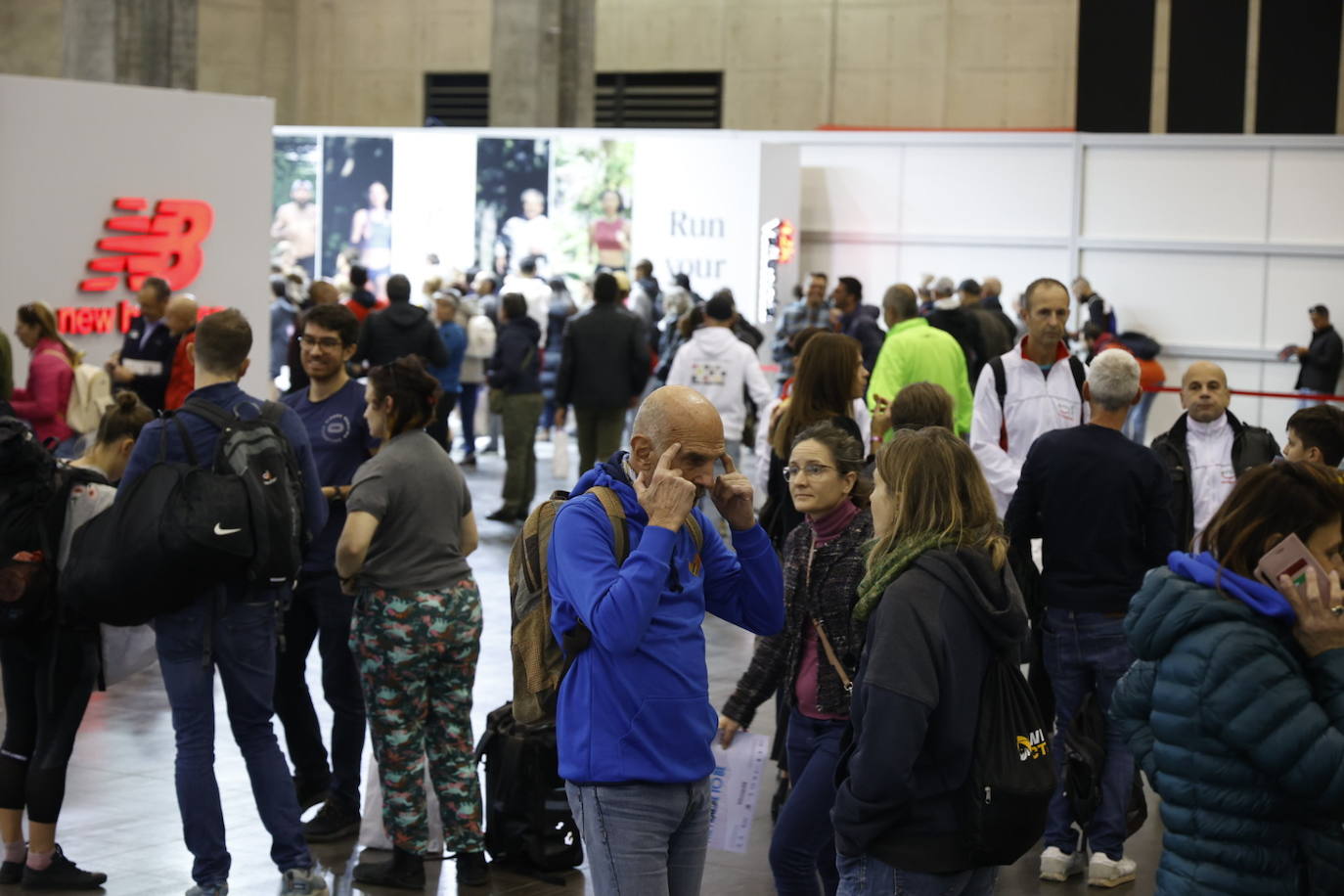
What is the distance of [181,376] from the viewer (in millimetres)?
9102

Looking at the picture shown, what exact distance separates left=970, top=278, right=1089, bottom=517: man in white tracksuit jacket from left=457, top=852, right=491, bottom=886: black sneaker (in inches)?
103

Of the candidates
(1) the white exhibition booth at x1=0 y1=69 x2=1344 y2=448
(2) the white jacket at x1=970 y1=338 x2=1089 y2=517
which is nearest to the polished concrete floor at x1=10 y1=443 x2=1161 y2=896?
(2) the white jacket at x1=970 y1=338 x2=1089 y2=517

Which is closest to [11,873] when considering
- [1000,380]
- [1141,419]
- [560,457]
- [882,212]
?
[1000,380]

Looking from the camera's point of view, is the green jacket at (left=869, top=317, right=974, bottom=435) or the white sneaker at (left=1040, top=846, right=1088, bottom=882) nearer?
the white sneaker at (left=1040, top=846, right=1088, bottom=882)

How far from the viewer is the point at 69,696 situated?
5199mm

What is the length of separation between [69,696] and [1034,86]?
68.7ft

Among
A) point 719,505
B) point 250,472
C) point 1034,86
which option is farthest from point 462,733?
point 1034,86

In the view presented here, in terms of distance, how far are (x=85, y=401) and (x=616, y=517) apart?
246 inches

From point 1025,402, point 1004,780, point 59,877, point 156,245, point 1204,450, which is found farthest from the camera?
point 156,245

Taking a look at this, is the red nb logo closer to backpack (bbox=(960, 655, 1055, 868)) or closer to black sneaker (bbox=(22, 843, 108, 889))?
black sneaker (bbox=(22, 843, 108, 889))

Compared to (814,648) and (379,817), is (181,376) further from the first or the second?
(814,648)

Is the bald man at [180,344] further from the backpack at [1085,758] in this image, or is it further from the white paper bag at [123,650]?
the backpack at [1085,758]

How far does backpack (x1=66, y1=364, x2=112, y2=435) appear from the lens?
28.8 ft

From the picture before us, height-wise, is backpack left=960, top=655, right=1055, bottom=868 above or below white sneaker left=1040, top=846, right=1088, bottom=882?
above
